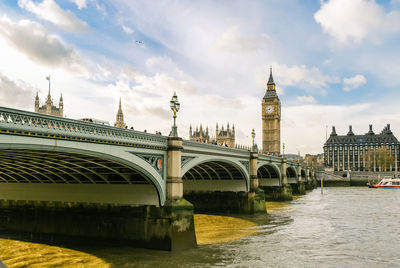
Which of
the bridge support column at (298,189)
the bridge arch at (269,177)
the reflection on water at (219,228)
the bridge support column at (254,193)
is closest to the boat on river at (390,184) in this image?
the bridge support column at (298,189)

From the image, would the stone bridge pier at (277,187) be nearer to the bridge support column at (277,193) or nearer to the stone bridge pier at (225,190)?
the bridge support column at (277,193)

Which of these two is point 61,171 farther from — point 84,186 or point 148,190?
point 148,190

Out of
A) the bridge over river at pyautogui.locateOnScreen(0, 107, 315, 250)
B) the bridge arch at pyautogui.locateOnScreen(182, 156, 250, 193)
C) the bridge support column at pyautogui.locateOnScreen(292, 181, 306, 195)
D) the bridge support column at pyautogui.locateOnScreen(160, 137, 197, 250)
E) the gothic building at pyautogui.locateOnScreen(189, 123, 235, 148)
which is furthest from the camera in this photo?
the gothic building at pyautogui.locateOnScreen(189, 123, 235, 148)

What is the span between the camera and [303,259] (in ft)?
60.0

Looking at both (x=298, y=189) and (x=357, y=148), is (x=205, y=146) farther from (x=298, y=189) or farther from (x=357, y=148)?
(x=357, y=148)

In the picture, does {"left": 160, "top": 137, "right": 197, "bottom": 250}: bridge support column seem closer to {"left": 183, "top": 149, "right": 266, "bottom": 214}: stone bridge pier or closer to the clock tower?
{"left": 183, "top": 149, "right": 266, "bottom": 214}: stone bridge pier

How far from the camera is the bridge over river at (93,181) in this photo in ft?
45.8

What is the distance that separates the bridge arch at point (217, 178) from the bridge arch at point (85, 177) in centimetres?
1255

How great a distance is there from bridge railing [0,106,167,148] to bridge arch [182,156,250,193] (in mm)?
15945

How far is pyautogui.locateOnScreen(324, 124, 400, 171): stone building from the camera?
17781 cm

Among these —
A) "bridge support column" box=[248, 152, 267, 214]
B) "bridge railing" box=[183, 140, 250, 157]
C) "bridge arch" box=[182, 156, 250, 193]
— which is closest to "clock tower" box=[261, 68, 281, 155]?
"bridge arch" box=[182, 156, 250, 193]

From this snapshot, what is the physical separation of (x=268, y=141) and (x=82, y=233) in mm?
147003

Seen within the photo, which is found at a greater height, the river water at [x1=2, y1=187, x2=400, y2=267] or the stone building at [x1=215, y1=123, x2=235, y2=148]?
the stone building at [x1=215, y1=123, x2=235, y2=148]

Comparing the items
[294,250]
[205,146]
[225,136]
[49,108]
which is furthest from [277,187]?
[225,136]
